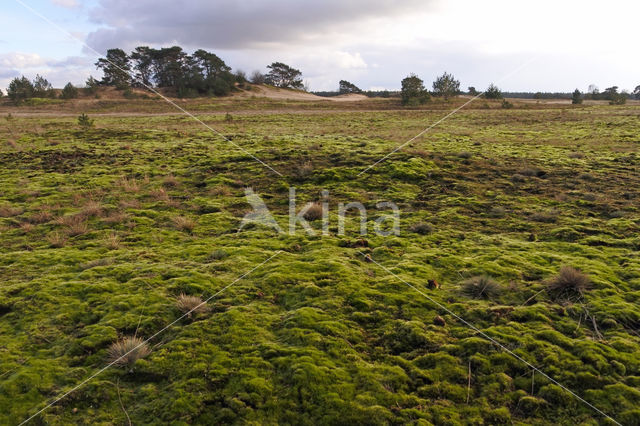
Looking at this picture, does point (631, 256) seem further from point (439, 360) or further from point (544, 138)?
point (544, 138)

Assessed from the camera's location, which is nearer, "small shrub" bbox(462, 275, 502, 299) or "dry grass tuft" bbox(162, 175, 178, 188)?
"small shrub" bbox(462, 275, 502, 299)

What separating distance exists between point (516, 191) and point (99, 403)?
13.7 m

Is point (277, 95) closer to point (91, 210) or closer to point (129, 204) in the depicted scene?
point (129, 204)

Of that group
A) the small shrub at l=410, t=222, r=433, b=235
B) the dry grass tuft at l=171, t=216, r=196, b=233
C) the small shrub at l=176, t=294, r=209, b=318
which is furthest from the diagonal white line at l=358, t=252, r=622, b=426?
the dry grass tuft at l=171, t=216, r=196, b=233

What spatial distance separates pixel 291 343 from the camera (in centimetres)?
581

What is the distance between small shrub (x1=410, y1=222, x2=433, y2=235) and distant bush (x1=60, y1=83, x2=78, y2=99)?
73474 millimetres

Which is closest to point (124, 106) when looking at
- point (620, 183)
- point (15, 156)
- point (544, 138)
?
point (15, 156)

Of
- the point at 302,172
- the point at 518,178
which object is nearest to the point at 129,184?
the point at 302,172

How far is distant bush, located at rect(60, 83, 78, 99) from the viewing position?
65.1 metres

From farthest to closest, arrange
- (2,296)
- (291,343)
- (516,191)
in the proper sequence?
1. (516,191)
2. (2,296)
3. (291,343)

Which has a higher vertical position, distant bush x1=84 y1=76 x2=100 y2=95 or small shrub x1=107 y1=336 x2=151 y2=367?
distant bush x1=84 y1=76 x2=100 y2=95

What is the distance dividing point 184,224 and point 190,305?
4703mm

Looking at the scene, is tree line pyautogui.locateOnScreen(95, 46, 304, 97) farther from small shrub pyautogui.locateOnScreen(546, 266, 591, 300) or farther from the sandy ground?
small shrub pyautogui.locateOnScreen(546, 266, 591, 300)

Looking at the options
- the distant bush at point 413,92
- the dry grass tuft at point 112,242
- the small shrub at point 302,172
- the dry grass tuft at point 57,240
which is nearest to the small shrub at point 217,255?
the dry grass tuft at point 112,242
